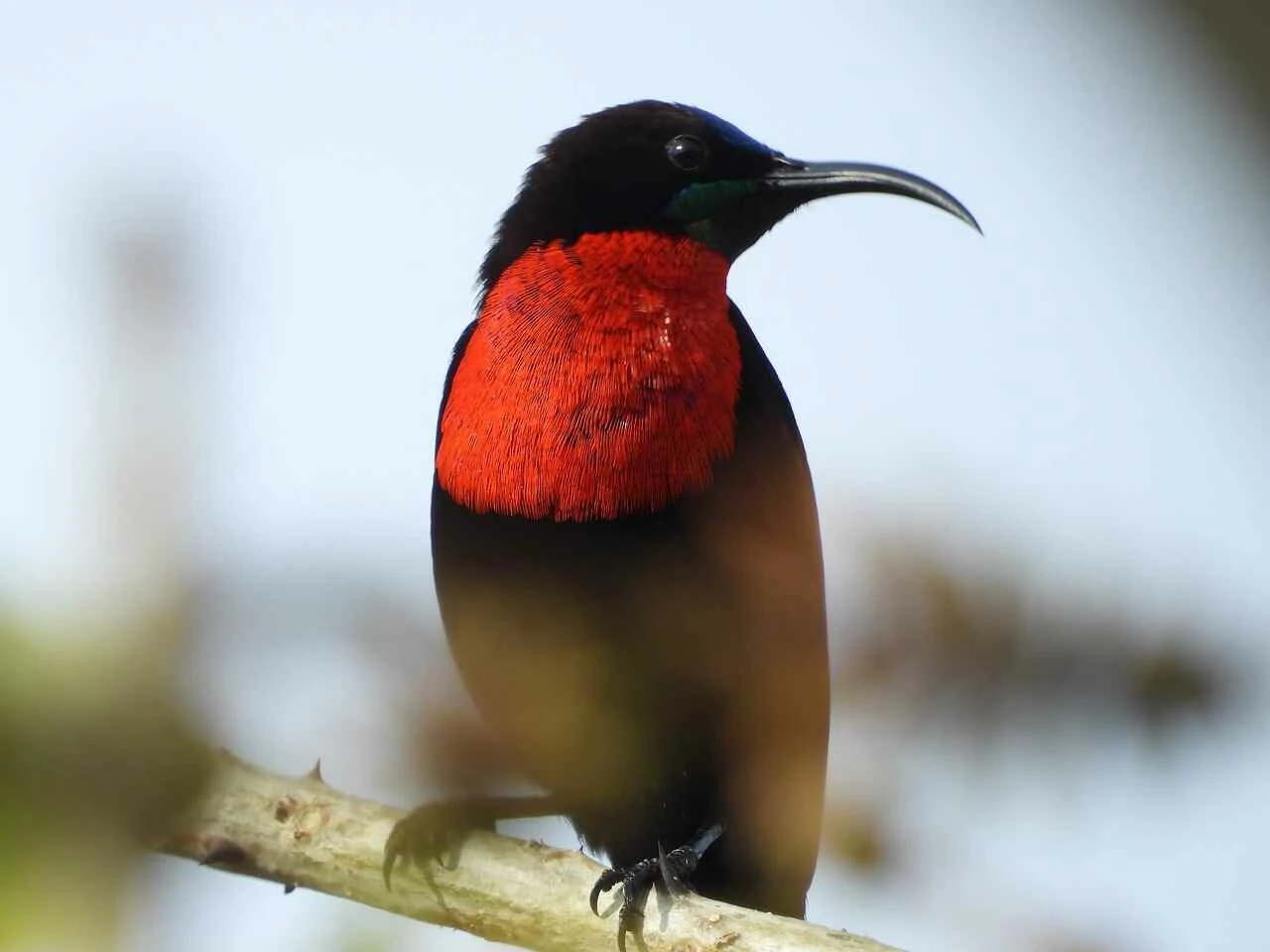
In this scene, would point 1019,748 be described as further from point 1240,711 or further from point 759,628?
point 759,628

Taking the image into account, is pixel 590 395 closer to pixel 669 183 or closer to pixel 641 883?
pixel 669 183

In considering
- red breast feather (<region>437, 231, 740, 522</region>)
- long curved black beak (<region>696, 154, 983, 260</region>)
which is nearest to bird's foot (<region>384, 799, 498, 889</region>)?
red breast feather (<region>437, 231, 740, 522</region>)

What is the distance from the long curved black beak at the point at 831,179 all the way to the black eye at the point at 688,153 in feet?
0.63

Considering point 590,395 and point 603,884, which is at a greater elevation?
point 590,395

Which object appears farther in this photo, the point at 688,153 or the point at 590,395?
the point at 688,153

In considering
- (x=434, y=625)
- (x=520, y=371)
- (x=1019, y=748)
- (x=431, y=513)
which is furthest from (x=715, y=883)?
(x=1019, y=748)

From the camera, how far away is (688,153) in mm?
4277

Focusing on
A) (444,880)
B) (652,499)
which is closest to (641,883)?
(444,880)

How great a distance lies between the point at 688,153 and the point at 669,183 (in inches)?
4.5

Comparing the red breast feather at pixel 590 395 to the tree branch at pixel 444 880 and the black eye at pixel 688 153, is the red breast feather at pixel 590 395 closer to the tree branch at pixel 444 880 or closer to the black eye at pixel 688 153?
the black eye at pixel 688 153

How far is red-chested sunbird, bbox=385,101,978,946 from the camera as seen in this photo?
3637mm

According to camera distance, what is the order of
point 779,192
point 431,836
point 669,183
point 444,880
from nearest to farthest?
point 444,880 < point 431,836 < point 669,183 < point 779,192

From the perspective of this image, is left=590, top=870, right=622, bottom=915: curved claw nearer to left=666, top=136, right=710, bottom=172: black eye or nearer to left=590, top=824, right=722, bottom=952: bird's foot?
left=590, top=824, right=722, bottom=952: bird's foot

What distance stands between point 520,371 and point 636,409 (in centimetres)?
30
